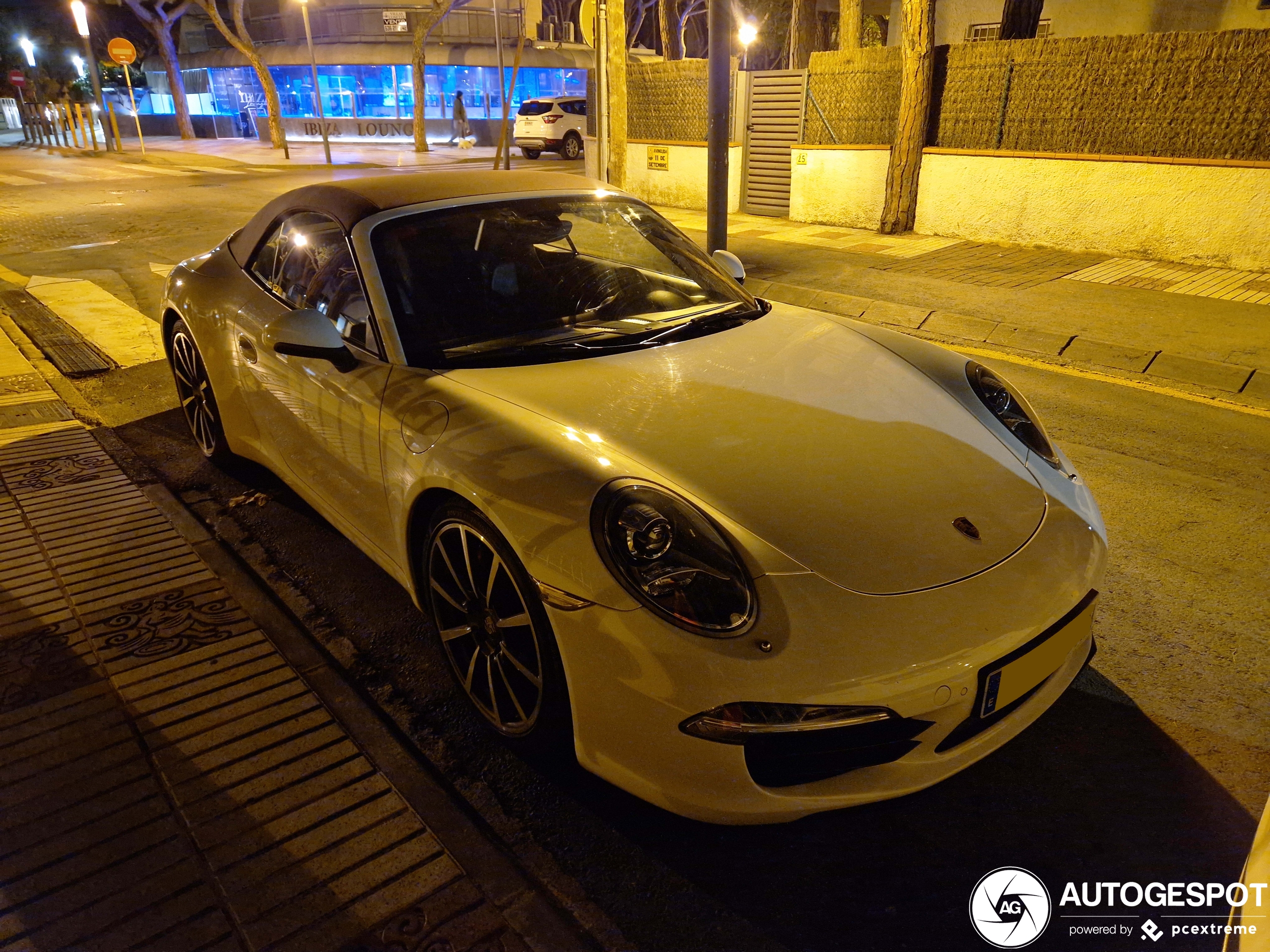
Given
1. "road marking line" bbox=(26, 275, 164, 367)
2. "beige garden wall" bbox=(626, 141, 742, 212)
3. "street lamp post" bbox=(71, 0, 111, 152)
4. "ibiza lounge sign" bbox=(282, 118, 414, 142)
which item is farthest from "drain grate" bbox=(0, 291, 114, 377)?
"ibiza lounge sign" bbox=(282, 118, 414, 142)

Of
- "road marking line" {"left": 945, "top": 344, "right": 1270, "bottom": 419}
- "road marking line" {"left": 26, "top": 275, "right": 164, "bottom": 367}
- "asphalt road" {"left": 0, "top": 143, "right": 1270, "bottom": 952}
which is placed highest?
"asphalt road" {"left": 0, "top": 143, "right": 1270, "bottom": 952}

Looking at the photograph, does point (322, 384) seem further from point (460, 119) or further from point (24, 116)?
point (24, 116)

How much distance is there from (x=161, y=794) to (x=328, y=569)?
127 centimetres

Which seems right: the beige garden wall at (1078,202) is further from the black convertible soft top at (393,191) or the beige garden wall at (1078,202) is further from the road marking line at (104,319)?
the road marking line at (104,319)

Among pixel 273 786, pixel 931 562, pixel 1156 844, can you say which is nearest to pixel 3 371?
pixel 273 786

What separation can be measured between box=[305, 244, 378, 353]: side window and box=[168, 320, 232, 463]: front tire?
1118 mm

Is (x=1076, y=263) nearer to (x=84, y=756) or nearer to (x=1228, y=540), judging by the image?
(x=1228, y=540)

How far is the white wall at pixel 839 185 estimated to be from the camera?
11195 mm

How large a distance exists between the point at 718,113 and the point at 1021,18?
606 centimetres

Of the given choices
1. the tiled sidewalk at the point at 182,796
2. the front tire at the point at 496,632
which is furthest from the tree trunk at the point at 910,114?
the front tire at the point at 496,632

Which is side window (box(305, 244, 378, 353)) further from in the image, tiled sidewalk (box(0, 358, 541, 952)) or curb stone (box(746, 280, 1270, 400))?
curb stone (box(746, 280, 1270, 400))

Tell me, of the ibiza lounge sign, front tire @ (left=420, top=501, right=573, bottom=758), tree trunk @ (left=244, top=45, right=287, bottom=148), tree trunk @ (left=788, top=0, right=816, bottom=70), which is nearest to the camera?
front tire @ (left=420, top=501, right=573, bottom=758)

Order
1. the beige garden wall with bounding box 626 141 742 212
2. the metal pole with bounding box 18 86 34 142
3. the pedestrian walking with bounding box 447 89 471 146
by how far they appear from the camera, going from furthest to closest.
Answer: the metal pole with bounding box 18 86 34 142, the pedestrian walking with bounding box 447 89 471 146, the beige garden wall with bounding box 626 141 742 212

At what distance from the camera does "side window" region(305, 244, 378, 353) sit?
9.23 ft
